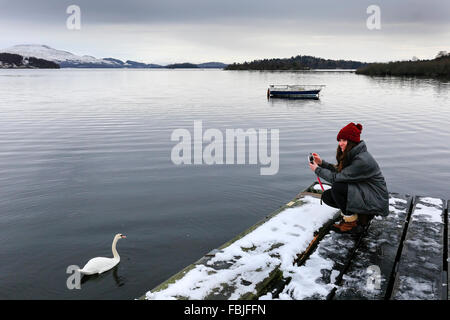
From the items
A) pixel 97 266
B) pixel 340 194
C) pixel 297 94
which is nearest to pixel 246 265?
pixel 340 194

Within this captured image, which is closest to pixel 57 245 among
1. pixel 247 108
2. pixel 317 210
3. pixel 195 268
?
pixel 195 268

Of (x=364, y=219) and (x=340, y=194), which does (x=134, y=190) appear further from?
(x=364, y=219)

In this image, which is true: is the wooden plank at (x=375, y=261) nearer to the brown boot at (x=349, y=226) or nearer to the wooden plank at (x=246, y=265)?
the brown boot at (x=349, y=226)

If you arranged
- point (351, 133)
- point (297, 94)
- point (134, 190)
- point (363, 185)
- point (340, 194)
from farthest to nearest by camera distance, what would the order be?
point (297, 94)
point (134, 190)
point (340, 194)
point (363, 185)
point (351, 133)

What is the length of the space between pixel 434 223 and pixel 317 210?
2309 millimetres

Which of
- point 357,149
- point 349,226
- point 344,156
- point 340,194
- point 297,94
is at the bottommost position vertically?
point 349,226

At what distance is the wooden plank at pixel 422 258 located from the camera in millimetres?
4848

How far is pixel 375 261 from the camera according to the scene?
18.6ft

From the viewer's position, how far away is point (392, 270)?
5.44m

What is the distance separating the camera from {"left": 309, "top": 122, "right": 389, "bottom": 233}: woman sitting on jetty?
246 inches

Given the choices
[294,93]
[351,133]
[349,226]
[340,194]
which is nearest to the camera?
[351,133]

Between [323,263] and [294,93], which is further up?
[294,93]

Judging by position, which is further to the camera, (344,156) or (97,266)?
(97,266)

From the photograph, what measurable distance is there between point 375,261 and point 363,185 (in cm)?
140
